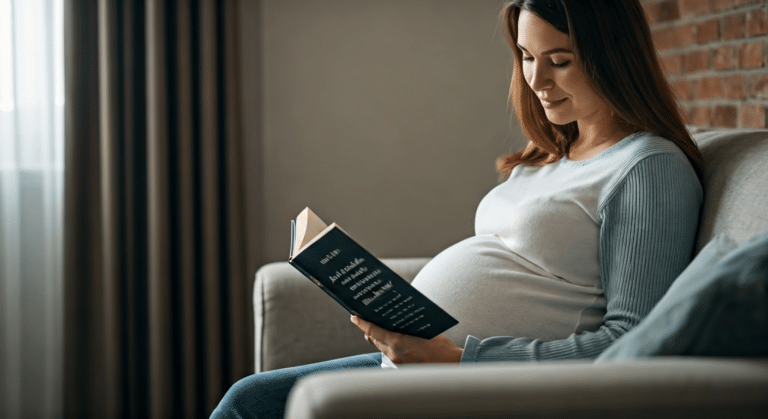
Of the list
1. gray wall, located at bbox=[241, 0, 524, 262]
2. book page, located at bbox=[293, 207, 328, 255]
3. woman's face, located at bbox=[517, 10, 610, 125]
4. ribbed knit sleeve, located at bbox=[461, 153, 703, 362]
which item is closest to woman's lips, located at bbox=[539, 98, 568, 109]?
woman's face, located at bbox=[517, 10, 610, 125]

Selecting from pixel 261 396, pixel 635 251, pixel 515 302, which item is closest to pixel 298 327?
pixel 261 396

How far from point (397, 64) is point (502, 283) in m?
1.53

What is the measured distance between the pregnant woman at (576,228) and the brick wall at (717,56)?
0.47m

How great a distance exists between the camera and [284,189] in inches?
100

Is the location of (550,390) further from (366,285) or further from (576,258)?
(576,258)

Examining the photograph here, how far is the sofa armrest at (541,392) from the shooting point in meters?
0.67

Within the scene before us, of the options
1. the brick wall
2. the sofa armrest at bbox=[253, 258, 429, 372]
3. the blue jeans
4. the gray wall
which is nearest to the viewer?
the blue jeans

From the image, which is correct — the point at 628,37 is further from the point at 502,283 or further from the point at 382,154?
the point at 382,154

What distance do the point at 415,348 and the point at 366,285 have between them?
173 millimetres

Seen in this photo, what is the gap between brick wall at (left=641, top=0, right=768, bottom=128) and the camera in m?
1.75

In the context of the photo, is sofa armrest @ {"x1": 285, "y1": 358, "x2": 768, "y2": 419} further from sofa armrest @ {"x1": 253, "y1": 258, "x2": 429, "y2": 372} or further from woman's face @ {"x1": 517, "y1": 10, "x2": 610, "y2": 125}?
sofa armrest @ {"x1": 253, "y1": 258, "x2": 429, "y2": 372}

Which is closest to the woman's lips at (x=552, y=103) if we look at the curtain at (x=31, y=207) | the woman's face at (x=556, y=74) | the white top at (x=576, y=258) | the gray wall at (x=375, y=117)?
the woman's face at (x=556, y=74)

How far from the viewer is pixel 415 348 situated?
114 cm

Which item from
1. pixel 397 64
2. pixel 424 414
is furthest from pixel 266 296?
pixel 397 64
